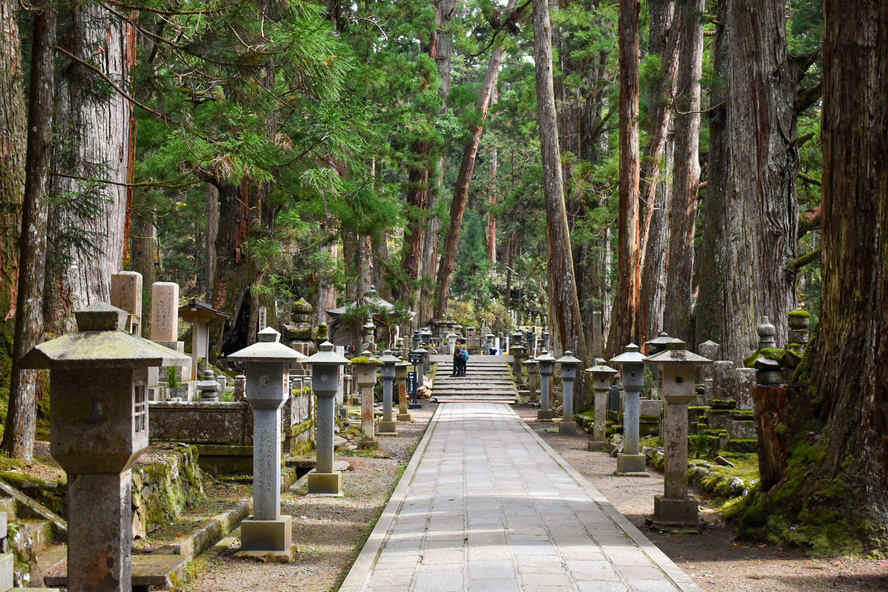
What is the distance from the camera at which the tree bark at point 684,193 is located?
1727 cm

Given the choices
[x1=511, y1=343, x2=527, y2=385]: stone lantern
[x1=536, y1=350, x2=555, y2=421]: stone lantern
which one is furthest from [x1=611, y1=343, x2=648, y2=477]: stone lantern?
[x1=511, y1=343, x2=527, y2=385]: stone lantern

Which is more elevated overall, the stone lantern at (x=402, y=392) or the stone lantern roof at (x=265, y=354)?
the stone lantern roof at (x=265, y=354)

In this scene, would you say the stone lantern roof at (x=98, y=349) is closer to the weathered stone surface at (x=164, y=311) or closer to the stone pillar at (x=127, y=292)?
the stone pillar at (x=127, y=292)

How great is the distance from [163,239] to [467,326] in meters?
15.7

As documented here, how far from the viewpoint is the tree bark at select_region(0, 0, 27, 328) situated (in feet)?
23.8

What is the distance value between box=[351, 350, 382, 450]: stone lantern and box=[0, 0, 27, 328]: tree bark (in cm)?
614

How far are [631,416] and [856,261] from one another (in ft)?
16.0

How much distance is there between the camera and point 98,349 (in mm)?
3746

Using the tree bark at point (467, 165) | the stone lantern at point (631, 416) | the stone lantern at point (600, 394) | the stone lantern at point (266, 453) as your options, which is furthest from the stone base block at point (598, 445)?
the tree bark at point (467, 165)

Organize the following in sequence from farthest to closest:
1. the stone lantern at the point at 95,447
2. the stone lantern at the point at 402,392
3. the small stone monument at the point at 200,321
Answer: the stone lantern at the point at 402,392
the small stone monument at the point at 200,321
the stone lantern at the point at 95,447

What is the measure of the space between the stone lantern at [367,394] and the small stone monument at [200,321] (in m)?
4.59

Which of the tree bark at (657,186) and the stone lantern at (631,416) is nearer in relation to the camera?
the stone lantern at (631,416)

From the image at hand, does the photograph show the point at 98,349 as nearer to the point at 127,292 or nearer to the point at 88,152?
the point at 88,152

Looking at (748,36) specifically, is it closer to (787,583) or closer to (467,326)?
(787,583)
